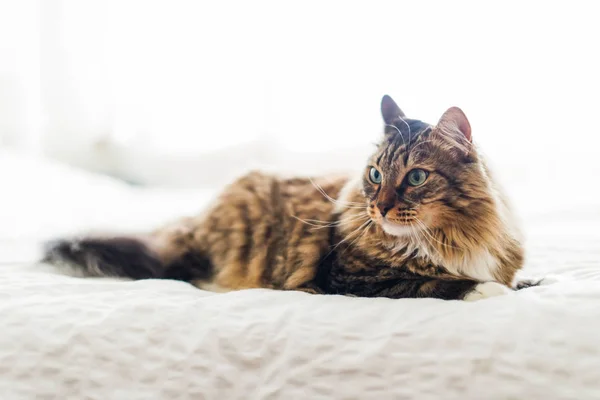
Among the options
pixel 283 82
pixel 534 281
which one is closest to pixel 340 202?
pixel 534 281

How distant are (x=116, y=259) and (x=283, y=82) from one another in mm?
1805

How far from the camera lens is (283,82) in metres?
2.80

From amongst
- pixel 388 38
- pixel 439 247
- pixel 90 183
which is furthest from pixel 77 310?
pixel 388 38

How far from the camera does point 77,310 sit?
83cm

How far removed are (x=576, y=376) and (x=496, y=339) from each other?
99 mm

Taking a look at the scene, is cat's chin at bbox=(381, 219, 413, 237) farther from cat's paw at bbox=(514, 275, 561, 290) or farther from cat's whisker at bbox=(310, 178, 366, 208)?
cat's paw at bbox=(514, 275, 561, 290)

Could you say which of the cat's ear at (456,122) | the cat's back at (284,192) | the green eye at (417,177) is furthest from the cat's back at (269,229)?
the cat's ear at (456,122)

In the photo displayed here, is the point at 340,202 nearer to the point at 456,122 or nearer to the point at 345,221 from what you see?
the point at 345,221

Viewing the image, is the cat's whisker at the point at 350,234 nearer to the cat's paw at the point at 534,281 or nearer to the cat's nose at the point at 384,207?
the cat's nose at the point at 384,207

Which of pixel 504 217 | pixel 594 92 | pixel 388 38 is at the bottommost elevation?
pixel 504 217

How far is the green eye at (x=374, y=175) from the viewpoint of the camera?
1.12m

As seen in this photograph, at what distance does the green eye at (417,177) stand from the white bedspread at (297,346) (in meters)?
0.30

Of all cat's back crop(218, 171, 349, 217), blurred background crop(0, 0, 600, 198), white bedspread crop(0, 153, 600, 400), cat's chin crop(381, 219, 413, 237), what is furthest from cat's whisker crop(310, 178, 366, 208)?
blurred background crop(0, 0, 600, 198)

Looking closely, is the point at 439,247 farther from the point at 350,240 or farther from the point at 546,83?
the point at 546,83
